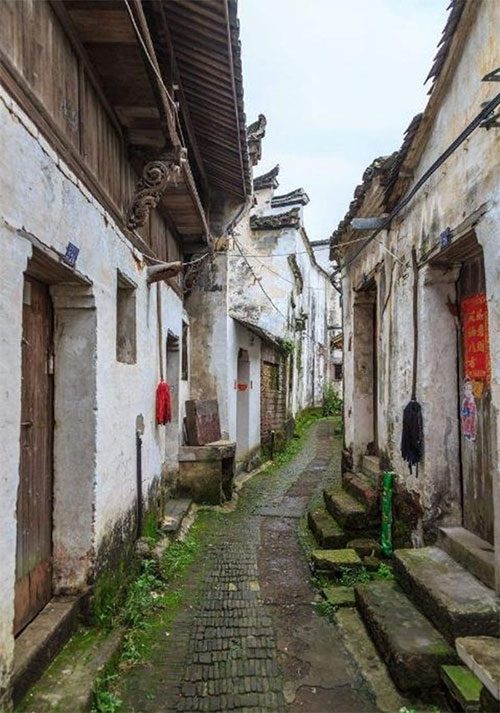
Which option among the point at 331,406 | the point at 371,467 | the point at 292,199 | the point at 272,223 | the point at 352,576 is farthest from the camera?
the point at 331,406

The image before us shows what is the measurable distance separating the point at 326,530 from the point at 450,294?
126 inches

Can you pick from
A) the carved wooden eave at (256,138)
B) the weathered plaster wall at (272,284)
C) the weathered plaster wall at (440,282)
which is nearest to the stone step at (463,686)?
the weathered plaster wall at (440,282)

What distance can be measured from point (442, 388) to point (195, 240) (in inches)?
197

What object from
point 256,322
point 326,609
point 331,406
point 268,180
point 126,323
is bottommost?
point 326,609

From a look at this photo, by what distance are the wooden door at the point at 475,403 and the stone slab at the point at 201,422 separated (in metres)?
4.82

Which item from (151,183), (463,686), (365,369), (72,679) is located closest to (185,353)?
(365,369)

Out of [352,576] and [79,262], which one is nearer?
[79,262]

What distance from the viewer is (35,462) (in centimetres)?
359

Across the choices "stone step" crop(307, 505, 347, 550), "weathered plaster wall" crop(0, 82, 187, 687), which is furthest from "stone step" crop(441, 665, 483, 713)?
"stone step" crop(307, 505, 347, 550)

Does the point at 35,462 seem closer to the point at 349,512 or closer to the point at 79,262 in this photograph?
the point at 79,262

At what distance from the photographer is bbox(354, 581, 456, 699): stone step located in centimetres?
331

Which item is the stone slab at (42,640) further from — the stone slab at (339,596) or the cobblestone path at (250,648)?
the stone slab at (339,596)

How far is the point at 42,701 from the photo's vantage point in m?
2.87

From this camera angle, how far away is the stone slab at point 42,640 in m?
2.89
